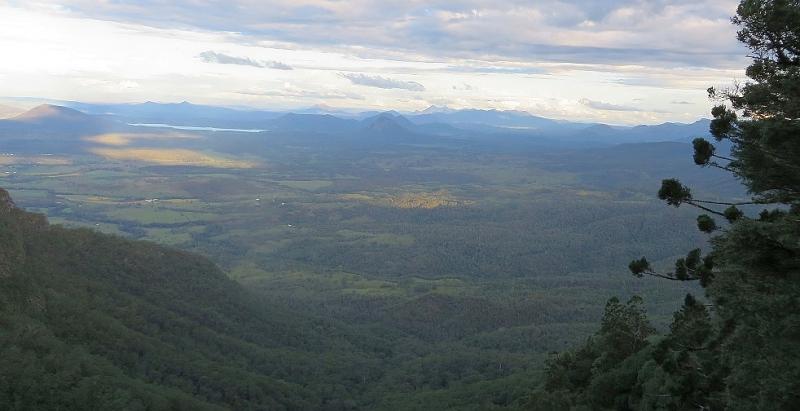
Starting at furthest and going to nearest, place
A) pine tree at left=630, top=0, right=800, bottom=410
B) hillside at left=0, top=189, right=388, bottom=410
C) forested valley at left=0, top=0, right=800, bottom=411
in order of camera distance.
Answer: hillside at left=0, top=189, right=388, bottom=410
forested valley at left=0, top=0, right=800, bottom=411
pine tree at left=630, top=0, right=800, bottom=410

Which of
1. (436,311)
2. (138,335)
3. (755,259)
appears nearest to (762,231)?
(755,259)

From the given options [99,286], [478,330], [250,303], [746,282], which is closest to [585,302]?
[478,330]

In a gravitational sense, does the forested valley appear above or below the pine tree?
below

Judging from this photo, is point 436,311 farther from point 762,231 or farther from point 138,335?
point 762,231

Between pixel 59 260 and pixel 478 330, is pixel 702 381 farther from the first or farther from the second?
pixel 478 330

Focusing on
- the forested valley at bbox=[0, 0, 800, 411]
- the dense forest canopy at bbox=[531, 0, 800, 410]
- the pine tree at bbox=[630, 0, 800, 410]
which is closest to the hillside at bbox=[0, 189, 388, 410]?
the forested valley at bbox=[0, 0, 800, 411]

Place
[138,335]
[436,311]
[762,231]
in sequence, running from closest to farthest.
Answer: [762,231], [138,335], [436,311]

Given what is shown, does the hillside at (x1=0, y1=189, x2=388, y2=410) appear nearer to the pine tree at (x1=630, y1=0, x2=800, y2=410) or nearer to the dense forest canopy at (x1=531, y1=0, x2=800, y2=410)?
the dense forest canopy at (x1=531, y1=0, x2=800, y2=410)

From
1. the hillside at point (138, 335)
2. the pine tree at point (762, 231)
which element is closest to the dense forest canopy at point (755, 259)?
the pine tree at point (762, 231)

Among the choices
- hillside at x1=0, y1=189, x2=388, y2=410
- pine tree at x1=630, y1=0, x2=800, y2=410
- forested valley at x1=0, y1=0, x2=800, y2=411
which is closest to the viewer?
pine tree at x1=630, y1=0, x2=800, y2=410

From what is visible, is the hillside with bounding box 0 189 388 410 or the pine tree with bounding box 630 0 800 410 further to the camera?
the hillside with bounding box 0 189 388 410

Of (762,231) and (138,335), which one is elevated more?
(762,231)

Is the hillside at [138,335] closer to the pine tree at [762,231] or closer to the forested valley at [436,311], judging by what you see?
the forested valley at [436,311]
